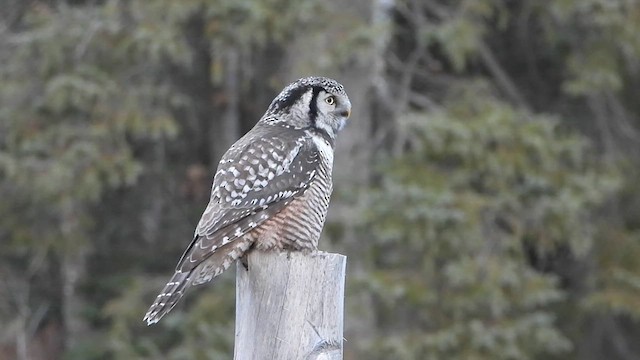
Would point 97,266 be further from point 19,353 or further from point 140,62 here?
point 140,62

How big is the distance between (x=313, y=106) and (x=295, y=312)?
1.60 meters

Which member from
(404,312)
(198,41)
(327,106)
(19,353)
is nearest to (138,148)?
(198,41)

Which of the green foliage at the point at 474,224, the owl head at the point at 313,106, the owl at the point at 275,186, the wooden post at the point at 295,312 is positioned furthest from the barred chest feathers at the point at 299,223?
the green foliage at the point at 474,224

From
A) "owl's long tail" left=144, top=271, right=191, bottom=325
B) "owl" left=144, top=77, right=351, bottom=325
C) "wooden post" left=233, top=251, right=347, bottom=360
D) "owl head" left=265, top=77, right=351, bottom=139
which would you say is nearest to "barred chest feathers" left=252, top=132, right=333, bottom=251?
"owl" left=144, top=77, right=351, bottom=325

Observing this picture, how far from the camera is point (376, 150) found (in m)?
9.91

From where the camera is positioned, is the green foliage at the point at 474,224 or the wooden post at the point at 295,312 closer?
the wooden post at the point at 295,312

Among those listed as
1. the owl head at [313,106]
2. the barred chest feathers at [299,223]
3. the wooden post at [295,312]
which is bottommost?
the wooden post at [295,312]

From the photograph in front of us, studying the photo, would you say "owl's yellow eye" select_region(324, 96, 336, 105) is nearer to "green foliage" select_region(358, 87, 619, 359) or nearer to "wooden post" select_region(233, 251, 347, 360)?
"wooden post" select_region(233, 251, 347, 360)

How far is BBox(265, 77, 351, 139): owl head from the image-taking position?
196 inches

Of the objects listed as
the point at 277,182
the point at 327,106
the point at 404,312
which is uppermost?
the point at 404,312

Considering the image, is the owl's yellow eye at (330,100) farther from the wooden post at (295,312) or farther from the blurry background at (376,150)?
the blurry background at (376,150)

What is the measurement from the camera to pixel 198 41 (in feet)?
32.3

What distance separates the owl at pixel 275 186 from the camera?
167 inches

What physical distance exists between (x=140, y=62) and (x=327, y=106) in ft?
15.5
